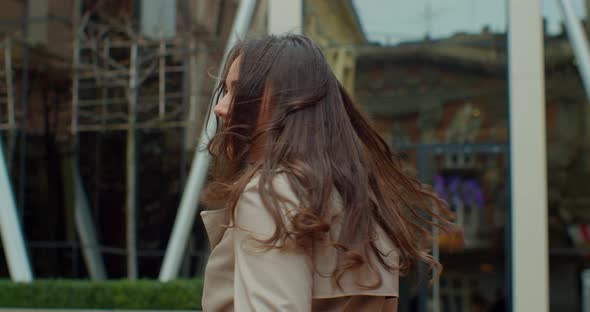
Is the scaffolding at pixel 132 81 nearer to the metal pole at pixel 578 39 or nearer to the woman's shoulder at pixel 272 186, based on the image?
the metal pole at pixel 578 39

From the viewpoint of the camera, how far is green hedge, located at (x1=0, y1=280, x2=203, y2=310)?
1048cm

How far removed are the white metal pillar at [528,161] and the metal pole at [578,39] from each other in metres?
0.40

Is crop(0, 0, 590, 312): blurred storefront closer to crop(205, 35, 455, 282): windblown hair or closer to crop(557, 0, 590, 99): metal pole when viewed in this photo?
crop(557, 0, 590, 99): metal pole

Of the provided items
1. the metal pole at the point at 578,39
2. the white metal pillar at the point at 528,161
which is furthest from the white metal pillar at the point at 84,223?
the metal pole at the point at 578,39

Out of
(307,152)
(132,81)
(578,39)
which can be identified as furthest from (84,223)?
(307,152)

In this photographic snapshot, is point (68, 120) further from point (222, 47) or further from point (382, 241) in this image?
point (382, 241)

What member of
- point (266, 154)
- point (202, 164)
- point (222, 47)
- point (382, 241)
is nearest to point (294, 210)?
point (266, 154)

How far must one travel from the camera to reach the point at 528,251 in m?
11.7

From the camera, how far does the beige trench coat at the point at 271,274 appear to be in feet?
4.52

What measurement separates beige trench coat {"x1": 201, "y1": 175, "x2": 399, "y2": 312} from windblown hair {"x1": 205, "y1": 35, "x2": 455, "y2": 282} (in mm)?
20

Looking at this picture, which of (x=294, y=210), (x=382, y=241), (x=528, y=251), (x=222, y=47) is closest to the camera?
(x=294, y=210)

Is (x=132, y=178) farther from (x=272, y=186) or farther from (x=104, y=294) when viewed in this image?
(x=272, y=186)

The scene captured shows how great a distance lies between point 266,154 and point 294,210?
15 cm

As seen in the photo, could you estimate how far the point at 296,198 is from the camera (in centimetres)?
144
